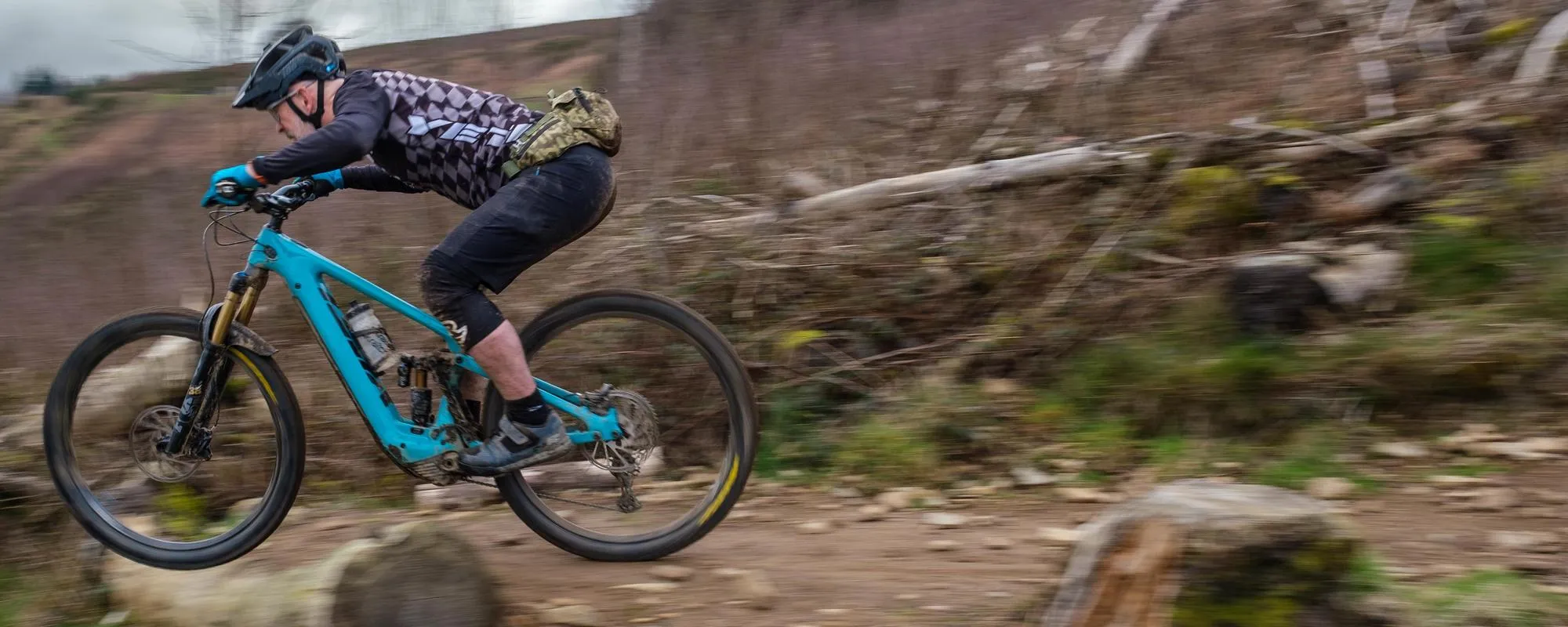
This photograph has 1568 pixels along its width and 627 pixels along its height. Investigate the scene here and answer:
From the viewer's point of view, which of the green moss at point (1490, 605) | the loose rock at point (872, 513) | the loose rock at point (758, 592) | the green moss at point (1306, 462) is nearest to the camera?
the green moss at point (1490, 605)

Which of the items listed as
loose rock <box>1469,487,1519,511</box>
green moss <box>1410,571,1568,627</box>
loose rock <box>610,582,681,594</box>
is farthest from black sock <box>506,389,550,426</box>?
loose rock <box>1469,487,1519,511</box>

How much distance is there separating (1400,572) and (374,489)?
406cm

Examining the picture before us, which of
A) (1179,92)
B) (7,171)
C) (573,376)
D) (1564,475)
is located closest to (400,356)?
(573,376)

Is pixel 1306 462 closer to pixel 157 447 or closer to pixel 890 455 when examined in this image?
pixel 890 455

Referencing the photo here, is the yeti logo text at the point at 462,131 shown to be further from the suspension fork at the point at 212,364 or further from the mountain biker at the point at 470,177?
the suspension fork at the point at 212,364

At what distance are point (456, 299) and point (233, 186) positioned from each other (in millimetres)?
735

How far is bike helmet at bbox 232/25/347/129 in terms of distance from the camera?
3326 mm

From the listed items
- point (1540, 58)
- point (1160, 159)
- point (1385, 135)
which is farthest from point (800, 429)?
point (1540, 58)

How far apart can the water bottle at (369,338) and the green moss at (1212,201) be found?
12.8 feet

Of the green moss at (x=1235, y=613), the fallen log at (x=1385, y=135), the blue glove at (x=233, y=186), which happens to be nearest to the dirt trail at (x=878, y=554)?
the green moss at (x=1235, y=613)

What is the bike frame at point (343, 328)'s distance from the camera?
11.4 feet

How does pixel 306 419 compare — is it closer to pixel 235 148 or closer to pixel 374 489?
pixel 374 489

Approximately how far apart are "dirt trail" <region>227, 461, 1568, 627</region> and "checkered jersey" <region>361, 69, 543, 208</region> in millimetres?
1310

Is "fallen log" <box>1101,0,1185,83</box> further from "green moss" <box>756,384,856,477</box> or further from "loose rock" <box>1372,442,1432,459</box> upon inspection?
"loose rock" <box>1372,442,1432,459</box>
